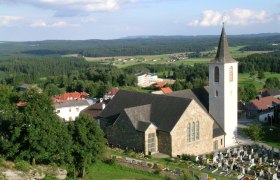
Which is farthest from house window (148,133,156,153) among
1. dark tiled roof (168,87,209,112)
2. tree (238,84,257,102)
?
tree (238,84,257,102)

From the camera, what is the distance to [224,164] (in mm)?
34750

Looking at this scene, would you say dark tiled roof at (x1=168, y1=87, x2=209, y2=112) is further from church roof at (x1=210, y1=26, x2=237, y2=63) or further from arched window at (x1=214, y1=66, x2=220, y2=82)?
church roof at (x1=210, y1=26, x2=237, y2=63)

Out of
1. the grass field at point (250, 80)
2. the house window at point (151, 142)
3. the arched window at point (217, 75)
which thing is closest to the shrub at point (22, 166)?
the house window at point (151, 142)

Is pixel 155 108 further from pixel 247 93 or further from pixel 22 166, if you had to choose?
pixel 247 93

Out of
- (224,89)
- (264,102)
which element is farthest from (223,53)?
(264,102)

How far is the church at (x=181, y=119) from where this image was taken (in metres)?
38.0

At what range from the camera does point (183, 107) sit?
38.2 metres

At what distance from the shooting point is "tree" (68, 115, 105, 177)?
2738 cm

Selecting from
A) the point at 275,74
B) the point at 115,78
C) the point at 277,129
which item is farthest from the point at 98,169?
the point at 275,74

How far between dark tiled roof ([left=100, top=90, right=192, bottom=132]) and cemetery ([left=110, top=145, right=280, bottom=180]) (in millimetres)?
3512

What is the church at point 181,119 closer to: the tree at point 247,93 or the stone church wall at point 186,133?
the stone church wall at point 186,133

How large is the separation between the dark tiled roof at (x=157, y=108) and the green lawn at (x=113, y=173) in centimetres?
664

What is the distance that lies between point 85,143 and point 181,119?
12.8 m

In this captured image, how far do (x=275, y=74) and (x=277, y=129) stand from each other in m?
69.3
